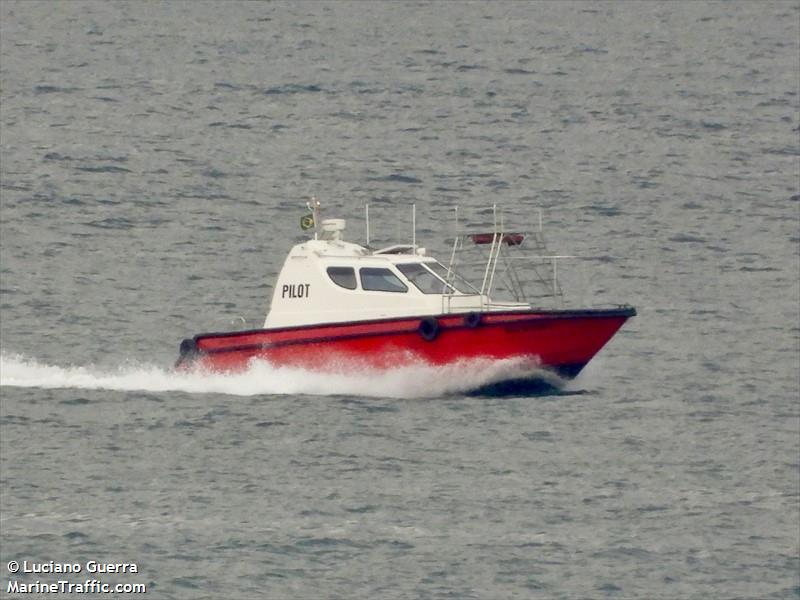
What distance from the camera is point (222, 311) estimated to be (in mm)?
51031

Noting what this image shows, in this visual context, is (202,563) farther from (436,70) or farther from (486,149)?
(436,70)

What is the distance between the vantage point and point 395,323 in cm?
3869

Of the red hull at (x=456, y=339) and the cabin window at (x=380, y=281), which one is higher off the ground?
the cabin window at (x=380, y=281)

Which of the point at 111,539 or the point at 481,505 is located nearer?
the point at 111,539

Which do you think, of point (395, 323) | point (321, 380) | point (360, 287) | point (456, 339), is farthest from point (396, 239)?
point (456, 339)

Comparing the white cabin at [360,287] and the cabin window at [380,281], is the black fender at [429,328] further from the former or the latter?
the cabin window at [380,281]

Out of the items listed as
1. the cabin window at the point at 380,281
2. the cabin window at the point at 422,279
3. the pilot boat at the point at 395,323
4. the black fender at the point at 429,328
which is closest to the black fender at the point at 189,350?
the pilot boat at the point at 395,323

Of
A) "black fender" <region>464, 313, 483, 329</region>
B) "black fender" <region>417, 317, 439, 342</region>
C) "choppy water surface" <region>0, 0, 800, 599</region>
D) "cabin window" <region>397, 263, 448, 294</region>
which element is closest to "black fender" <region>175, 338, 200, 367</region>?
"choppy water surface" <region>0, 0, 800, 599</region>

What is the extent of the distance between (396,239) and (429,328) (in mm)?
19779

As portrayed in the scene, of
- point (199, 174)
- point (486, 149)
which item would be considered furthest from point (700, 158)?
point (199, 174)

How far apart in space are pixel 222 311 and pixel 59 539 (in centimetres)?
1840

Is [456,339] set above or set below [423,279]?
below

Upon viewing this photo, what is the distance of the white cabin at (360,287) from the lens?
39.2 m

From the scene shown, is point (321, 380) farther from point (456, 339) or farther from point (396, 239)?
point (396, 239)
